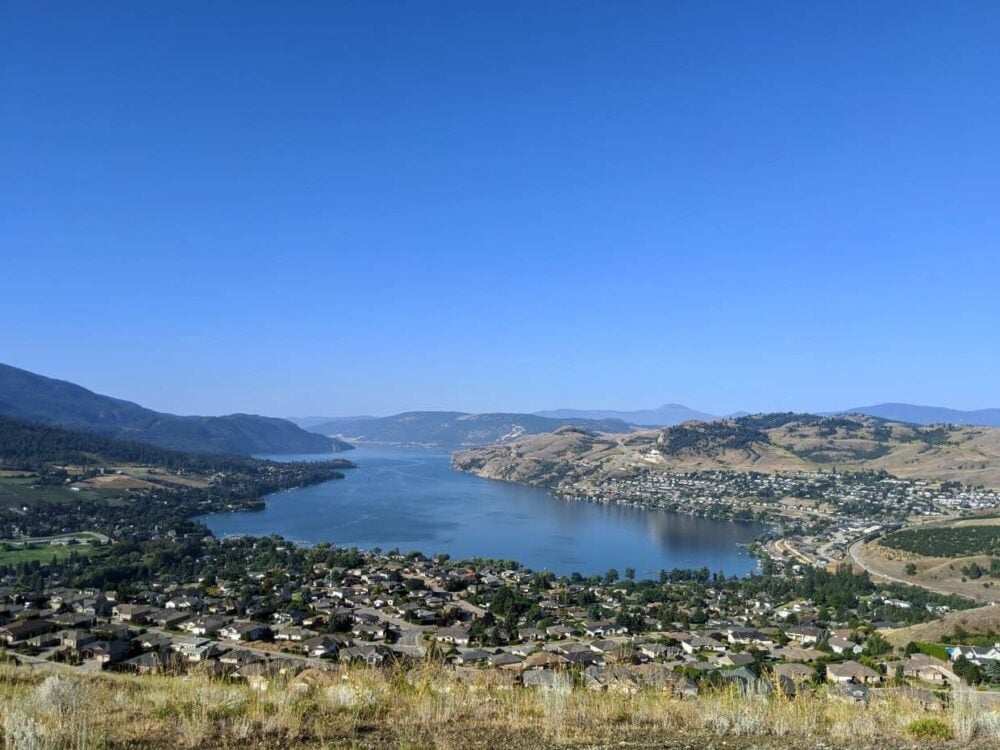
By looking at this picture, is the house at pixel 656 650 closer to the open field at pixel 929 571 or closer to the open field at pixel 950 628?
the open field at pixel 950 628

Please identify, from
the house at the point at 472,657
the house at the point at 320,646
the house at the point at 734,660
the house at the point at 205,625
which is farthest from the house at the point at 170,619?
the house at the point at 734,660

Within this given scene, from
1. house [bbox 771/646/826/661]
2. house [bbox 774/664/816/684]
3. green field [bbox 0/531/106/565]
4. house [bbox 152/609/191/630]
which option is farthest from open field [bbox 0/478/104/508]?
house [bbox 774/664/816/684]

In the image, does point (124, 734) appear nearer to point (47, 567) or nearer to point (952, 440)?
point (47, 567)

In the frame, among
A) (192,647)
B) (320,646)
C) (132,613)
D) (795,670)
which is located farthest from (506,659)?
(132,613)

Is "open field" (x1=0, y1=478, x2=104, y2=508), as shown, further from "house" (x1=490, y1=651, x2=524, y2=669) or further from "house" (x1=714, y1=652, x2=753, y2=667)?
"house" (x1=714, y1=652, x2=753, y2=667)

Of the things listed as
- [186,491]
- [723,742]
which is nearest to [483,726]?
[723,742]

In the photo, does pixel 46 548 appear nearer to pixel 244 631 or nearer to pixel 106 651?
pixel 244 631

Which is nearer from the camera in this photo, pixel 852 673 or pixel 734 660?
pixel 852 673
